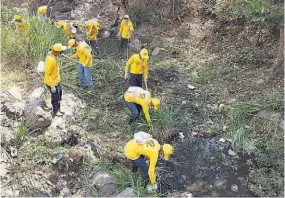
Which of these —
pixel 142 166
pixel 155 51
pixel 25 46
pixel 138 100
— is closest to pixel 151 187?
pixel 142 166

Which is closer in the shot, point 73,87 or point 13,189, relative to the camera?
point 13,189

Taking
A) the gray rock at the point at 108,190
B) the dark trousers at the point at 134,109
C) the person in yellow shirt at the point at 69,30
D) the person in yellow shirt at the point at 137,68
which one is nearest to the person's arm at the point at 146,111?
the dark trousers at the point at 134,109

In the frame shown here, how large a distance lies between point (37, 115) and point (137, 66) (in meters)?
2.22

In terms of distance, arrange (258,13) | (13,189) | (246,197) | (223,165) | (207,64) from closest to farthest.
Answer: (13,189) < (246,197) < (223,165) < (258,13) < (207,64)

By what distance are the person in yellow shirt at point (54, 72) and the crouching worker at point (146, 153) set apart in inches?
81.6

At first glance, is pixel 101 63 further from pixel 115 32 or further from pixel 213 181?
pixel 213 181

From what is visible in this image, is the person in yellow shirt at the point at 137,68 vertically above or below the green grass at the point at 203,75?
above

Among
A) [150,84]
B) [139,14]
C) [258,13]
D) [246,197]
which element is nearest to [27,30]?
[150,84]

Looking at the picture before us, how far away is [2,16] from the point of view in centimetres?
1005

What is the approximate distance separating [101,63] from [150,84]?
1.32 meters

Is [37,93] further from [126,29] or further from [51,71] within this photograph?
[126,29]

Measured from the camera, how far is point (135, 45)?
10.9m

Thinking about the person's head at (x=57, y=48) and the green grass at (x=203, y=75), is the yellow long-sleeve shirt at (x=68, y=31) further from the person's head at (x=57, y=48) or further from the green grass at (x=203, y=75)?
the green grass at (x=203, y=75)

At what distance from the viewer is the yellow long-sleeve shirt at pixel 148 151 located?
5.53 metres
